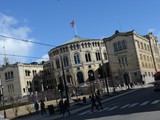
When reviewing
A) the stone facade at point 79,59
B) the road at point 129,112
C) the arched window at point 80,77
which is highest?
the stone facade at point 79,59

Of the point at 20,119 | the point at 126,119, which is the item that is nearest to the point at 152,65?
the point at 20,119

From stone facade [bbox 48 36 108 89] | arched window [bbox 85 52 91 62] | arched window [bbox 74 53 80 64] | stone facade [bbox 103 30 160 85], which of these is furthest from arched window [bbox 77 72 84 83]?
stone facade [bbox 103 30 160 85]

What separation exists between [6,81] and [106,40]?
149 ft

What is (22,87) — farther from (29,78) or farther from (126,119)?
(126,119)

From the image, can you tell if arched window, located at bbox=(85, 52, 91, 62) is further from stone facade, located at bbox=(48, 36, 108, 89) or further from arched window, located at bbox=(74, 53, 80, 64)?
arched window, located at bbox=(74, 53, 80, 64)

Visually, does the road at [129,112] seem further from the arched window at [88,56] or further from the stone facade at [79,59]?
the arched window at [88,56]

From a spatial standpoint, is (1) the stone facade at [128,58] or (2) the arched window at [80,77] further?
(2) the arched window at [80,77]

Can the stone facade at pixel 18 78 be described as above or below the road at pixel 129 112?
above

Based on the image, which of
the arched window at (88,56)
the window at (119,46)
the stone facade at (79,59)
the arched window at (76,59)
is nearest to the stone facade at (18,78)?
the stone facade at (79,59)

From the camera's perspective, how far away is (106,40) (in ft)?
311

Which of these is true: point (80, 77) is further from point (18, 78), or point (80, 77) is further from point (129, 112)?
point (129, 112)

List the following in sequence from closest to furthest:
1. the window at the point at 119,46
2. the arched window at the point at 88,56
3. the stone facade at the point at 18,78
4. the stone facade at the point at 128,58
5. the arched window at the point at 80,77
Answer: the stone facade at the point at 128,58 → the window at the point at 119,46 → the arched window at the point at 80,77 → the arched window at the point at 88,56 → the stone facade at the point at 18,78

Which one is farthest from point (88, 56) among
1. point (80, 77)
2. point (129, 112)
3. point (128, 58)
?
point (129, 112)

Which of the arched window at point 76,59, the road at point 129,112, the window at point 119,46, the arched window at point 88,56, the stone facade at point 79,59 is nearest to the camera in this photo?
the road at point 129,112
